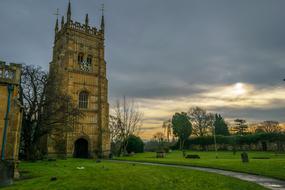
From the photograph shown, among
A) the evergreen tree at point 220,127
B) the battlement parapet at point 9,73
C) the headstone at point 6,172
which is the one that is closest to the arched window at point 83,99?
the battlement parapet at point 9,73

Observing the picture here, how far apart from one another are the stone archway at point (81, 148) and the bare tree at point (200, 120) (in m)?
38.4

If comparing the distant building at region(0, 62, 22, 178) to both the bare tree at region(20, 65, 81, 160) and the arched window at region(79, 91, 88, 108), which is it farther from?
the arched window at region(79, 91, 88, 108)

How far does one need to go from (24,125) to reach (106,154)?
16.8 metres

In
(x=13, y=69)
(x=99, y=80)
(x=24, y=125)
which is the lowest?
(x=24, y=125)

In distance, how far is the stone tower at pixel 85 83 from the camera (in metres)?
38.8

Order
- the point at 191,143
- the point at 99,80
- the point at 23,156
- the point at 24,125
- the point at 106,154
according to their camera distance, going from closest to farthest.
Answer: the point at 24,125 → the point at 23,156 → the point at 106,154 → the point at 99,80 → the point at 191,143

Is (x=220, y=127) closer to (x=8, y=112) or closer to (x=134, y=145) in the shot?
(x=134, y=145)

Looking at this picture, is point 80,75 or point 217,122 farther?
point 217,122

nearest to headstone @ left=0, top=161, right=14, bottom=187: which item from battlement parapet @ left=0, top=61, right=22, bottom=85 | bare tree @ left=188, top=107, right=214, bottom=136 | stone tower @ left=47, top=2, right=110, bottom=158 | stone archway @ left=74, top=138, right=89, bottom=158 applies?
battlement parapet @ left=0, top=61, right=22, bottom=85

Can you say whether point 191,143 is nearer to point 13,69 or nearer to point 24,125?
point 24,125

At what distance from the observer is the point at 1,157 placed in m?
11.9

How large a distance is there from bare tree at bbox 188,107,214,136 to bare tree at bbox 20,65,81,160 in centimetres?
4825

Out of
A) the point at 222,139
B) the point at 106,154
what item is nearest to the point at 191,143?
the point at 222,139

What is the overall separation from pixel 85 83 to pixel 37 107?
15.8 meters
